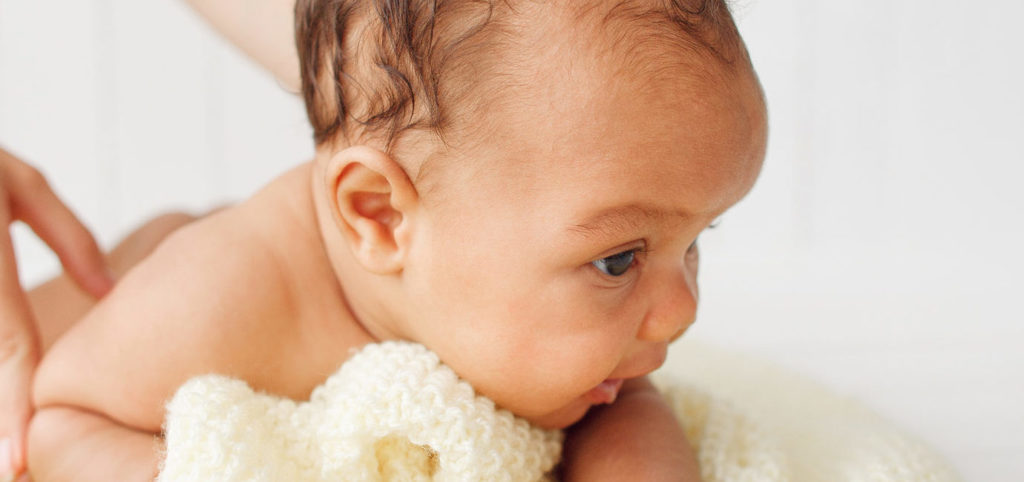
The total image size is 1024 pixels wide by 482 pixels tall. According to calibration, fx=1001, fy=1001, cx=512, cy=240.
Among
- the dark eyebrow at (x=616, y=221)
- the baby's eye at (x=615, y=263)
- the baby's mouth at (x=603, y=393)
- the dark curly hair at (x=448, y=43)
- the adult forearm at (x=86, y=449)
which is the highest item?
the dark curly hair at (x=448, y=43)

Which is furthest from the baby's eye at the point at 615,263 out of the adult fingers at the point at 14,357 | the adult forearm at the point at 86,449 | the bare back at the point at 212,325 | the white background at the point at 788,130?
the white background at the point at 788,130

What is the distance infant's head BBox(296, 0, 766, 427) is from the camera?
2.56ft

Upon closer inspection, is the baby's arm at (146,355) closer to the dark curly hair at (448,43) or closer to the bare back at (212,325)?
the bare back at (212,325)

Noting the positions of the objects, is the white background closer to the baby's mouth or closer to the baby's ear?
the baby's mouth

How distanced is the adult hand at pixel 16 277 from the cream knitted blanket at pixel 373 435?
6.3 inches

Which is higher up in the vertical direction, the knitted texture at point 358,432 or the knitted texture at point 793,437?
the knitted texture at point 358,432

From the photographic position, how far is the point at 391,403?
821 mm

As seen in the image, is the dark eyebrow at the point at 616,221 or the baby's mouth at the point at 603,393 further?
the baby's mouth at the point at 603,393

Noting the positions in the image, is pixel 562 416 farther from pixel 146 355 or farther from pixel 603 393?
pixel 146 355

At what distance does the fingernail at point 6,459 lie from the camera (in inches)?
34.4

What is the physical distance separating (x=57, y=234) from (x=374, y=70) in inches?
17.6

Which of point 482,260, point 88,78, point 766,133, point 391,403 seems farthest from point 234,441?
point 88,78

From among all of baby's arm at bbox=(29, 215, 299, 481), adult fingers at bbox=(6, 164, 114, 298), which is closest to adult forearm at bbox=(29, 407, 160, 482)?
baby's arm at bbox=(29, 215, 299, 481)

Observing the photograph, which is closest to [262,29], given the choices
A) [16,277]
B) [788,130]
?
[16,277]
